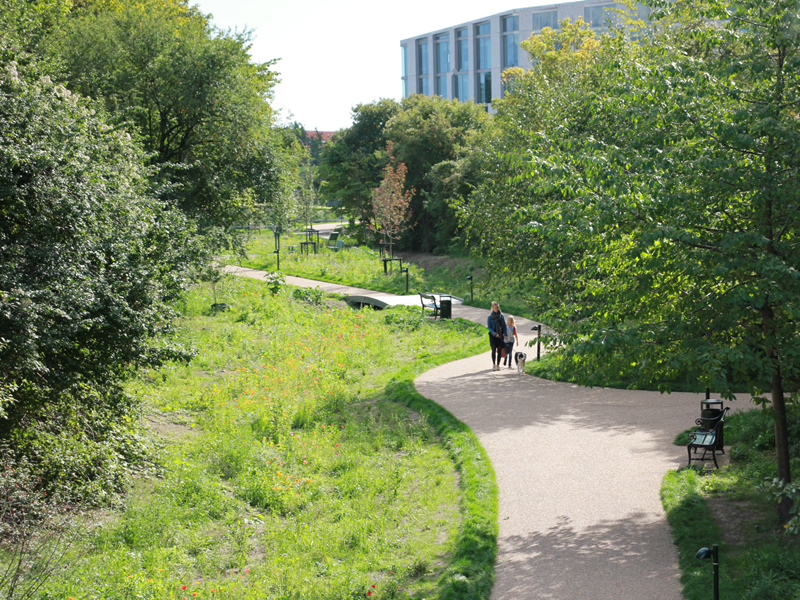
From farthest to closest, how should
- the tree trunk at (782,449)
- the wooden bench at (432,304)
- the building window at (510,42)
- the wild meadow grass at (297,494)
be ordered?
the building window at (510,42) < the wooden bench at (432,304) < the tree trunk at (782,449) < the wild meadow grass at (297,494)

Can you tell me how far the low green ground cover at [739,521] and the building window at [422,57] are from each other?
7948cm

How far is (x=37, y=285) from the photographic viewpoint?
22.9ft

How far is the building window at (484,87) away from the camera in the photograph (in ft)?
246

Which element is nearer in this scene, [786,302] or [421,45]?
[786,302]

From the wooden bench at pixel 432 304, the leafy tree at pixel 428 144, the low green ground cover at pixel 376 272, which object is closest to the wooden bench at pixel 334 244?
the low green ground cover at pixel 376 272

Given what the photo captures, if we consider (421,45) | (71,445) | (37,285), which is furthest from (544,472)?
(421,45)

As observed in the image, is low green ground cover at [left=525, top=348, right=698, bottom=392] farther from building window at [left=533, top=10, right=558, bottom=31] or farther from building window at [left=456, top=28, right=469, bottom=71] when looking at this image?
building window at [left=456, top=28, right=469, bottom=71]

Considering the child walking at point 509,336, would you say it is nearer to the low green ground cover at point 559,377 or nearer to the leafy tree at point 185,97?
the low green ground cover at point 559,377

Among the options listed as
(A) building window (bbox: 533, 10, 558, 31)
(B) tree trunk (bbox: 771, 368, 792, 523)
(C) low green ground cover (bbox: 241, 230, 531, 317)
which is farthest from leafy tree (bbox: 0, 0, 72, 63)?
(A) building window (bbox: 533, 10, 558, 31)

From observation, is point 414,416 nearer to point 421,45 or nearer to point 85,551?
point 85,551

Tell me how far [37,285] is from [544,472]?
6.52 metres

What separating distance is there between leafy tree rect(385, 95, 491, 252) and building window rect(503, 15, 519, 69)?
36.9 metres

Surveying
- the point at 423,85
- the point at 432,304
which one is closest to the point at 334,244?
the point at 432,304

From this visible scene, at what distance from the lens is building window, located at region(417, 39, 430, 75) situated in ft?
273
